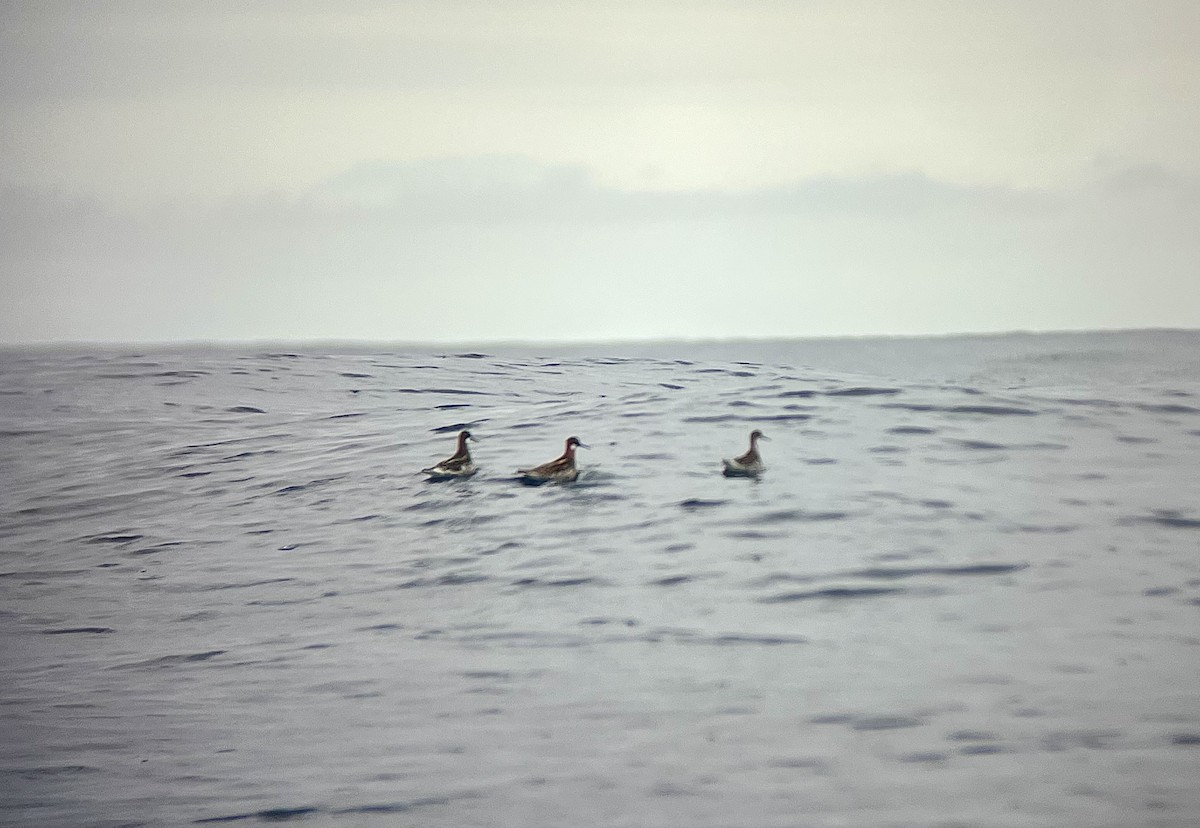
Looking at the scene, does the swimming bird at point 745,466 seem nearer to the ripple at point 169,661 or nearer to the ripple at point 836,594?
the ripple at point 836,594

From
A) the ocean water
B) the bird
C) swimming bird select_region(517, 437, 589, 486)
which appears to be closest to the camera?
the ocean water

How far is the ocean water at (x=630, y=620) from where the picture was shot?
213 inches

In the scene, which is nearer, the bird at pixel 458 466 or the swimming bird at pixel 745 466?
the swimming bird at pixel 745 466

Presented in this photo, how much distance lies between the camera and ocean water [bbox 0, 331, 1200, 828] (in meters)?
5.40

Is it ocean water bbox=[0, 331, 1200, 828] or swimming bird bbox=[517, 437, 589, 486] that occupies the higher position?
swimming bird bbox=[517, 437, 589, 486]

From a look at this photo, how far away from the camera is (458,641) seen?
7395 millimetres

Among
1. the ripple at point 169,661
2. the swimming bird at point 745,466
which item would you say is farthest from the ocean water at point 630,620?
the swimming bird at point 745,466

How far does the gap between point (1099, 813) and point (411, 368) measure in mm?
18254

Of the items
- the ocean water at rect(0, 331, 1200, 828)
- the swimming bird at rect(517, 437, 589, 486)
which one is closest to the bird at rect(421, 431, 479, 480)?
the ocean water at rect(0, 331, 1200, 828)

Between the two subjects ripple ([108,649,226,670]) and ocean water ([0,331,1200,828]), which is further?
ripple ([108,649,226,670])

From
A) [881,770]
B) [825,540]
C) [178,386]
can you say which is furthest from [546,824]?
[178,386]

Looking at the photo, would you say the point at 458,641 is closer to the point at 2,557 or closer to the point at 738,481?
the point at 738,481

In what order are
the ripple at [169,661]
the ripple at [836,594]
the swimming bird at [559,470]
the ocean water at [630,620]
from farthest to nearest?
the swimming bird at [559,470] → the ripple at [836,594] → the ripple at [169,661] → the ocean water at [630,620]

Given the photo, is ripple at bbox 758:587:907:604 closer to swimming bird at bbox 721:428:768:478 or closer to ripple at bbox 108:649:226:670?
swimming bird at bbox 721:428:768:478
